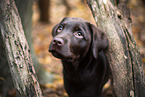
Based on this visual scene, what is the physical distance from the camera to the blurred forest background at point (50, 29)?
4.44 m

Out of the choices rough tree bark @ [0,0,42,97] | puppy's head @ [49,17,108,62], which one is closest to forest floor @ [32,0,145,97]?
rough tree bark @ [0,0,42,97]

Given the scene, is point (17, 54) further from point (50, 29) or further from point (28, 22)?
point (50, 29)

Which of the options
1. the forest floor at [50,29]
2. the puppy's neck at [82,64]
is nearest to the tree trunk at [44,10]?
the forest floor at [50,29]

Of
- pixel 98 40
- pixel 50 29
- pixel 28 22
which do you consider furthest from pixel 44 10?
pixel 98 40

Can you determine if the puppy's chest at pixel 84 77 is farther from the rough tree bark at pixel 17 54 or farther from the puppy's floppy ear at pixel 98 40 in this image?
A: the rough tree bark at pixel 17 54

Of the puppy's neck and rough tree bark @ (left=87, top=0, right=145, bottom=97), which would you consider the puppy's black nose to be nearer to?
the puppy's neck

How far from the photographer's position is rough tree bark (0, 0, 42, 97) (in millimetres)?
2264

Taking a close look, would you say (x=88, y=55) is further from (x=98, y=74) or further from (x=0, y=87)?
(x=0, y=87)

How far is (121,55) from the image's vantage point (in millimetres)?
2604

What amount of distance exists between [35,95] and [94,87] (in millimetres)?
1026

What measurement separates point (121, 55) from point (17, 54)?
5.17ft

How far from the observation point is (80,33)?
2.54 meters

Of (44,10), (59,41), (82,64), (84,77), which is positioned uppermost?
(44,10)

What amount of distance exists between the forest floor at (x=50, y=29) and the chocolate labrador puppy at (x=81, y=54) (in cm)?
129
